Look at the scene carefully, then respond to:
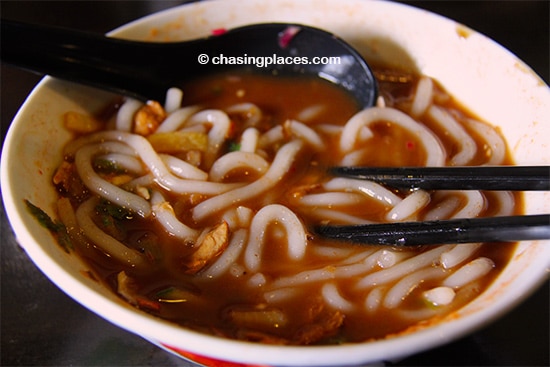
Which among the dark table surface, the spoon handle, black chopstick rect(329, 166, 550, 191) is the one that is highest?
black chopstick rect(329, 166, 550, 191)

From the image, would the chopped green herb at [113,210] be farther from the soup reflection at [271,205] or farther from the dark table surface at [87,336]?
the dark table surface at [87,336]

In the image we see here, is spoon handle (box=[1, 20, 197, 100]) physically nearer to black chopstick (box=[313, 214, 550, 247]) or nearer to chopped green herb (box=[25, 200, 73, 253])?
chopped green herb (box=[25, 200, 73, 253])

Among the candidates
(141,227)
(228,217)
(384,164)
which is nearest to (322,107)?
(384,164)

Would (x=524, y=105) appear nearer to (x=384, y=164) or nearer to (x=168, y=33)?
(x=384, y=164)

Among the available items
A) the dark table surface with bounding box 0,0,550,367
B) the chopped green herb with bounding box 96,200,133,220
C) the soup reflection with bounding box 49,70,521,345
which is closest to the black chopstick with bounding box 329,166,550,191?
the soup reflection with bounding box 49,70,521,345

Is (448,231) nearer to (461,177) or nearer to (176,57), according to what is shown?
(461,177)

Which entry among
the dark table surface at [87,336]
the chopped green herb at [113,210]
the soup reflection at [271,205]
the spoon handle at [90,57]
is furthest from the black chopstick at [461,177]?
the spoon handle at [90,57]

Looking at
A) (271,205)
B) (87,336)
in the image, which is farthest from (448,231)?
(87,336)
